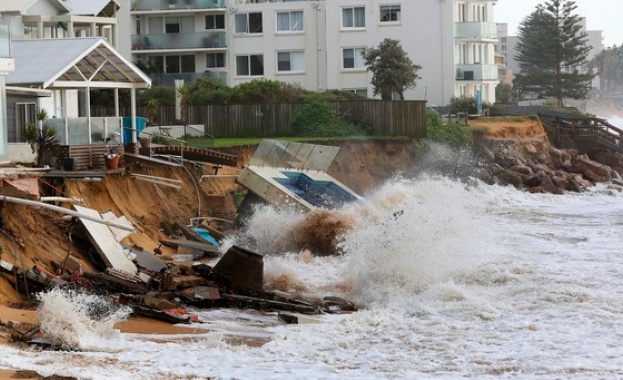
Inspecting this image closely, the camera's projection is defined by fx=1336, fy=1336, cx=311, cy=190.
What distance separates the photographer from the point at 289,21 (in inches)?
2687

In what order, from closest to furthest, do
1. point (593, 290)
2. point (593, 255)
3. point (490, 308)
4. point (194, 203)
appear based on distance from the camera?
Result: point (490, 308)
point (593, 290)
point (593, 255)
point (194, 203)

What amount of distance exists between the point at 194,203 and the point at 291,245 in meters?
4.51

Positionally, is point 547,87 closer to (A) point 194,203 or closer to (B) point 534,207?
(B) point 534,207

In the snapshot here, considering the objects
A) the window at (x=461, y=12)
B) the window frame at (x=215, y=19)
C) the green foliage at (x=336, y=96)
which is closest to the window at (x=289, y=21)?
the window frame at (x=215, y=19)

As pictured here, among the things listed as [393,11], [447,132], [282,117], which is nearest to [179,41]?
[393,11]

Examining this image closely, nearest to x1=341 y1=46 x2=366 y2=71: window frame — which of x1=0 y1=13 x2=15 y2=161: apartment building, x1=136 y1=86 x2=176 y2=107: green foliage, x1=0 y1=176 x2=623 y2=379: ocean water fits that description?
x1=136 y1=86 x2=176 y2=107: green foliage

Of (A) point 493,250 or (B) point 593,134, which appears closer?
(A) point 493,250

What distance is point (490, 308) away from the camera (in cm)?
2442

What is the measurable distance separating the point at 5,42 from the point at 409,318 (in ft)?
43.9

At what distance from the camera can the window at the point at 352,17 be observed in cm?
6719

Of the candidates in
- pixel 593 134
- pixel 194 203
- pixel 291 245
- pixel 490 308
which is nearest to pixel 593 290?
pixel 490 308

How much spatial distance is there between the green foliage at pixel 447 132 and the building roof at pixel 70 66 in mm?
18898

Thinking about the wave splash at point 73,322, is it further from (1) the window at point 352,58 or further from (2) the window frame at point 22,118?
(1) the window at point 352,58

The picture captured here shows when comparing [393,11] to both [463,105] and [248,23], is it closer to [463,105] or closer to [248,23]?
[463,105]
